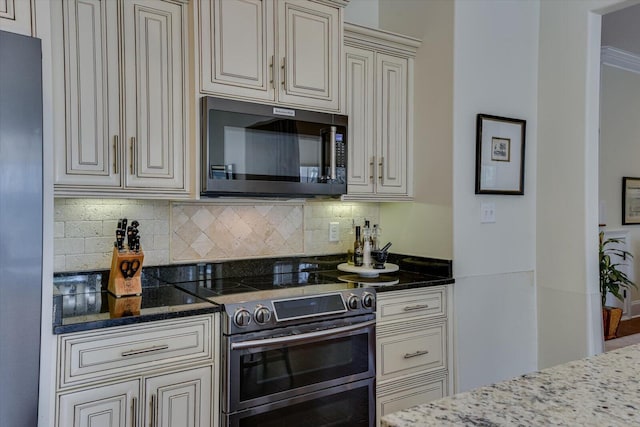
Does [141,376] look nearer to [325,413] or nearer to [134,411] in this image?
[134,411]

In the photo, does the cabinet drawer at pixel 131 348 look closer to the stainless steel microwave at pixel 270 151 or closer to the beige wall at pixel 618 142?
the stainless steel microwave at pixel 270 151

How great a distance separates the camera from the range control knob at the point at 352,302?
2248 mm

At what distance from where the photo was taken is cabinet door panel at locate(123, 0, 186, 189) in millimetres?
2041

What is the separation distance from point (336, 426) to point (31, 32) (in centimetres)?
193

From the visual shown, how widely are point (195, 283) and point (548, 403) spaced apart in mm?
1884

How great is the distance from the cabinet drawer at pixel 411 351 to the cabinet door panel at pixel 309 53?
1.22 meters

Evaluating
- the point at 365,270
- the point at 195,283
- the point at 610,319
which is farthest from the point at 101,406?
the point at 610,319

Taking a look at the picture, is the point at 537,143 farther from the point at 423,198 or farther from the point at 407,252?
the point at 407,252

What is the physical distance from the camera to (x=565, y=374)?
A: 100 cm

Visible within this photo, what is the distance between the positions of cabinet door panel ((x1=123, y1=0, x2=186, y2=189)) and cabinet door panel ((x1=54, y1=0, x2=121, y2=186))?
2.3 inches

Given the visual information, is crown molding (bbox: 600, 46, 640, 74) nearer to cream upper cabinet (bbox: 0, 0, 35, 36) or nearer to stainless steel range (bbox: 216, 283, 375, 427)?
stainless steel range (bbox: 216, 283, 375, 427)

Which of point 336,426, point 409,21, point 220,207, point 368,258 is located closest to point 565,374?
point 336,426

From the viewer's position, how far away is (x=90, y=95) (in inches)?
77.1

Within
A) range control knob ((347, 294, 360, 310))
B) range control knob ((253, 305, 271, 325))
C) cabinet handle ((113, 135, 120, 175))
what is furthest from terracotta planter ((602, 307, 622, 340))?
cabinet handle ((113, 135, 120, 175))
